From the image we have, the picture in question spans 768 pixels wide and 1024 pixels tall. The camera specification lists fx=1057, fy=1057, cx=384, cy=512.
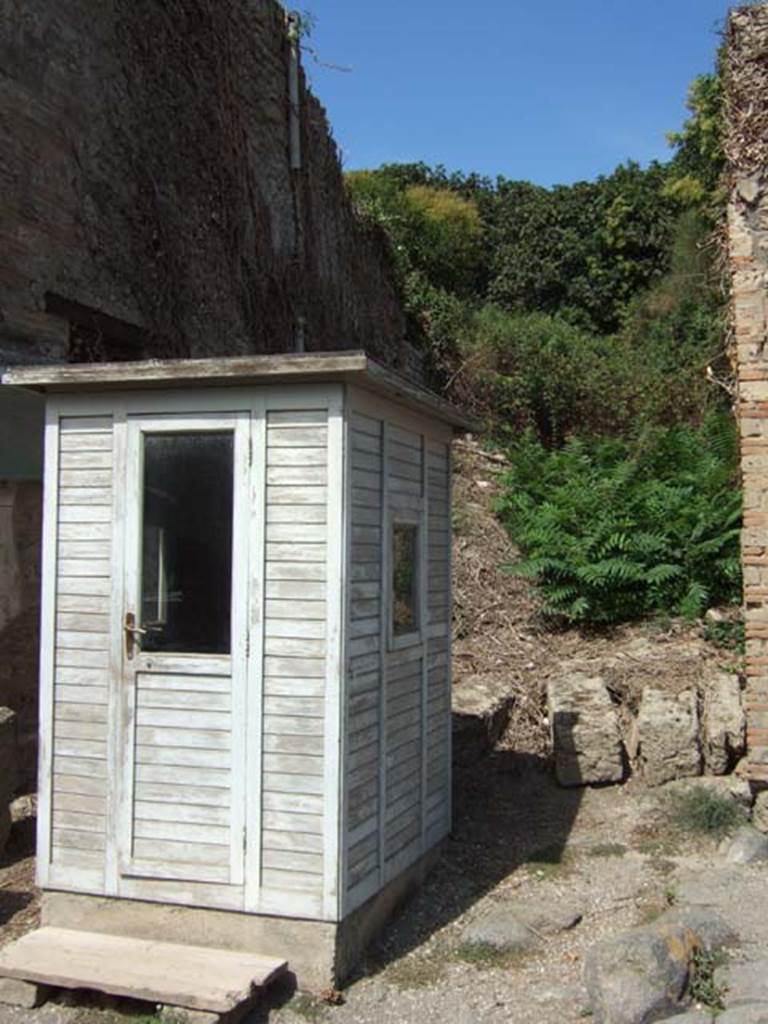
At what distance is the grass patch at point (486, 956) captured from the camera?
5.37 meters

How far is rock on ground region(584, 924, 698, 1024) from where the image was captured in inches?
177

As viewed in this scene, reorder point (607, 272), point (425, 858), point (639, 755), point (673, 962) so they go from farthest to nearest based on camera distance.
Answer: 1. point (607, 272)
2. point (639, 755)
3. point (425, 858)
4. point (673, 962)

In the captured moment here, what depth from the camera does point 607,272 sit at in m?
31.3

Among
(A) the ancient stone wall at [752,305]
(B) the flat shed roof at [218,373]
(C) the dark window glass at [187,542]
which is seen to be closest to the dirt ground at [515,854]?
(A) the ancient stone wall at [752,305]

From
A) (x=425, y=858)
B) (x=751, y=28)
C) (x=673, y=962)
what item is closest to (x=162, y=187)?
(x=751, y=28)

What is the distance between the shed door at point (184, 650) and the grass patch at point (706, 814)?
3628 millimetres

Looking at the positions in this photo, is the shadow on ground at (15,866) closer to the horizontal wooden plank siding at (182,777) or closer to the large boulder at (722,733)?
the horizontal wooden plank siding at (182,777)

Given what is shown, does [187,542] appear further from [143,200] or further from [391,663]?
[143,200]

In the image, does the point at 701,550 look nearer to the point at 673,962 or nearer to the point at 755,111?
the point at 755,111

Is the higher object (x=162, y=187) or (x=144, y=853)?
(x=162, y=187)

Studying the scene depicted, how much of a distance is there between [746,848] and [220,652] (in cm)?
383

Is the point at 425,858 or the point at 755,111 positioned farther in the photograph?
the point at 755,111

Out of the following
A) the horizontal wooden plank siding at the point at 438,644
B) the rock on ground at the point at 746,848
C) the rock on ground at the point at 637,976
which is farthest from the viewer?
the rock on ground at the point at 746,848

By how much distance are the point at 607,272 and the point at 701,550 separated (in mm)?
22471
